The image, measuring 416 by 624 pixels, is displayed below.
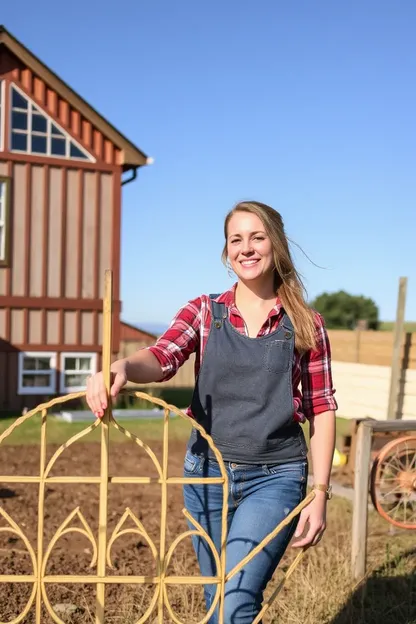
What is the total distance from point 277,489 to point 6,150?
1149 cm

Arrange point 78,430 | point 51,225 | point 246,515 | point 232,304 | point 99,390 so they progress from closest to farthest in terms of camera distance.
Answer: point 99,390 → point 246,515 → point 232,304 → point 78,430 → point 51,225

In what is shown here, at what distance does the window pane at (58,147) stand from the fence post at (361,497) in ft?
32.8

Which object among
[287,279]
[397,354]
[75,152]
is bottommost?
[397,354]

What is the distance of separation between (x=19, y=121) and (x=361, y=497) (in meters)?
10.4

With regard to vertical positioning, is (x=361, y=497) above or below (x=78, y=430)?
above

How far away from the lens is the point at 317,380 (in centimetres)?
268

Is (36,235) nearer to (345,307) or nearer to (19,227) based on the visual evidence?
(19,227)

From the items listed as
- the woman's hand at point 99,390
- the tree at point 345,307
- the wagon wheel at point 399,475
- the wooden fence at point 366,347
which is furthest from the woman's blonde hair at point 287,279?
the tree at point 345,307

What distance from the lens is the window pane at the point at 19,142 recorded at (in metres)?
13.0

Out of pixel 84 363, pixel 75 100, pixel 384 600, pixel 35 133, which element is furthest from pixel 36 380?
pixel 384 600

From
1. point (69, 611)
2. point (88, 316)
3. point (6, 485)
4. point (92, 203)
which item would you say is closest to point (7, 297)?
point (88, 316)

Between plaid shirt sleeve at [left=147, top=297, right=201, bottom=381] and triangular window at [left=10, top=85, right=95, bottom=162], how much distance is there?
11149 mm

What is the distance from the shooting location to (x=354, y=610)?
13.6 ft

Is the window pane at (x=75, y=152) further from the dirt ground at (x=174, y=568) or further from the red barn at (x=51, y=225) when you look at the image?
the dirt ground at (x=174, y=568)
